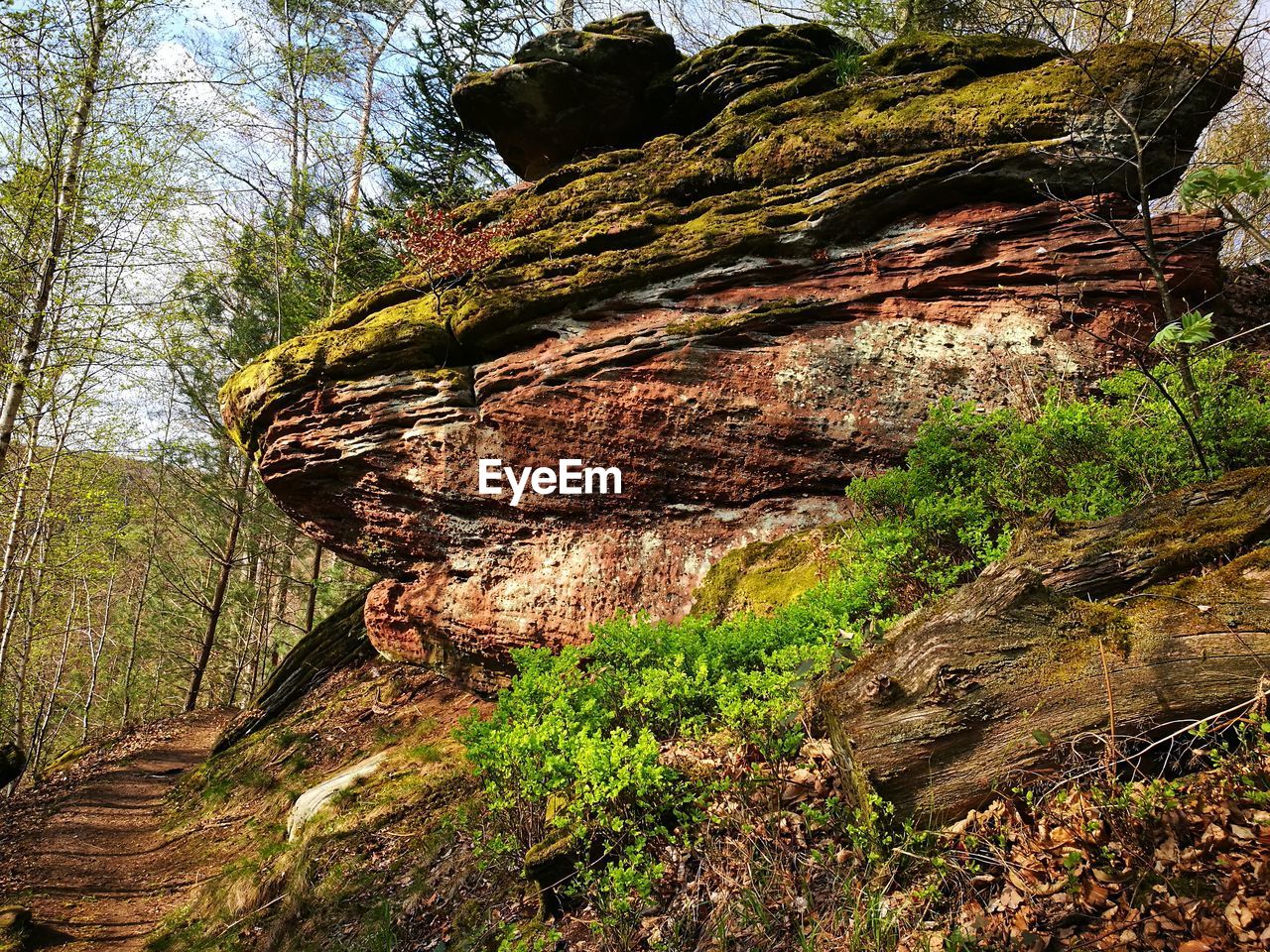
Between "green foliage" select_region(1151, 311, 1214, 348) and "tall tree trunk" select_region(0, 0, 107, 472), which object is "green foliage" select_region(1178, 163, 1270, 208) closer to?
"green foliage" select_region(1151, 311, 1214, 348)

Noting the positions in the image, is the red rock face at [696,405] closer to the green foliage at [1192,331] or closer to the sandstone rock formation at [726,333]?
the sandstone rock formation at [726,333]

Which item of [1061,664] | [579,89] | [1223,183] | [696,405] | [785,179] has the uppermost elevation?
[579,89]

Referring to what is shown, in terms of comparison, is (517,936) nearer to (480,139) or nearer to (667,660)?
(667,660)

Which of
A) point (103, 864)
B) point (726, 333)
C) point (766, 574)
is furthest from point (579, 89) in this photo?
point (103, 864)

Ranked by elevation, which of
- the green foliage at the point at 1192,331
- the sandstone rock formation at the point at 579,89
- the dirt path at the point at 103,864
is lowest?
the dirt path at the point at 103,864

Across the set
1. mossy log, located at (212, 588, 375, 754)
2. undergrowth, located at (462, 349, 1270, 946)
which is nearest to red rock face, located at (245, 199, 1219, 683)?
undergrowth, located at (462, 349, 1270, 946)

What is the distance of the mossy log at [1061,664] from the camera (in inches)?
92.9

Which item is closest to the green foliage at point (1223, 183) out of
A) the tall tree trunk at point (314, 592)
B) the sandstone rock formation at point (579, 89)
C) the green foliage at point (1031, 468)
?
the green foliage at point (1031, 468)

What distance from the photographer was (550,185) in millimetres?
8305

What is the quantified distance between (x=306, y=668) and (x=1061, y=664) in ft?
37.2

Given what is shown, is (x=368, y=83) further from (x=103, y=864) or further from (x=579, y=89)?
(x=103, y=864)

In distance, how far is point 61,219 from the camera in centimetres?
778

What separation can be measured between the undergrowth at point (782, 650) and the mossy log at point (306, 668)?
7409 mm

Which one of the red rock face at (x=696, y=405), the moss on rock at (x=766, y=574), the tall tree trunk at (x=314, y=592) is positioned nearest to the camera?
the moss on rock at (x=766, y=574)
